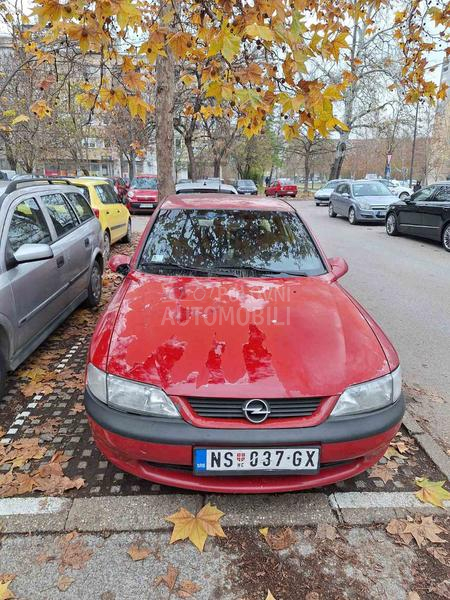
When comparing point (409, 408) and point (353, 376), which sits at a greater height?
point (353, 376)

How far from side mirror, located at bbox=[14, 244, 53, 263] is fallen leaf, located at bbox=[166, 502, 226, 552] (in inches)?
87.1

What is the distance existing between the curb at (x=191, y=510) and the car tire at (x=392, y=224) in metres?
11.9

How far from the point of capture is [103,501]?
2.50 m

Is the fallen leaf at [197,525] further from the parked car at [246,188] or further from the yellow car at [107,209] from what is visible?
the parked car at [246,188]

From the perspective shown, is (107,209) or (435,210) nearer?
(107,209)

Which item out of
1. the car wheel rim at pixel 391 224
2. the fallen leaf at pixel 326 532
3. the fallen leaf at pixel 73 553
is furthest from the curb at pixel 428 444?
the car wheel rim at pixel 391 224

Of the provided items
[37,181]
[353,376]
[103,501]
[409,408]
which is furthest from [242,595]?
[37,181]

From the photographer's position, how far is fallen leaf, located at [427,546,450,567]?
7.13 ft

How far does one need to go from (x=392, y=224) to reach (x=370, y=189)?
4441 mm

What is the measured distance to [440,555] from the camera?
7.25ft

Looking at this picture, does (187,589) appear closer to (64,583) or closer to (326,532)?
(64,583)

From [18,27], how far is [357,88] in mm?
27235

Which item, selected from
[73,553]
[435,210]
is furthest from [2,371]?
[435,210]

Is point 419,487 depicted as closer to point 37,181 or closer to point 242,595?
point 242,595
